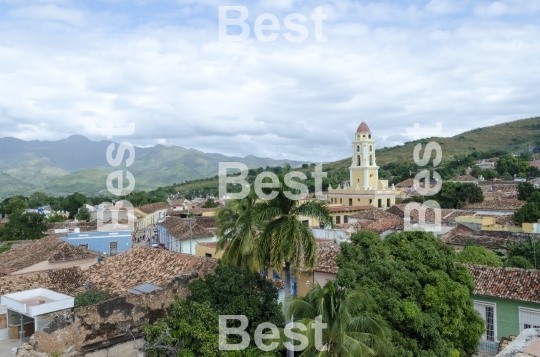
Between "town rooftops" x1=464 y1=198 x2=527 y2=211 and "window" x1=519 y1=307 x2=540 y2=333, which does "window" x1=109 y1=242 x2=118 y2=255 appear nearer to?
"window" x1=519 y1=307 x2=540 y2=333

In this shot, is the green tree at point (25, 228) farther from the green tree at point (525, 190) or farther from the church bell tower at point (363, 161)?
the green tree at point (525, 190)

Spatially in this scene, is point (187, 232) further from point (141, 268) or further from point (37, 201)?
point (37, 201)

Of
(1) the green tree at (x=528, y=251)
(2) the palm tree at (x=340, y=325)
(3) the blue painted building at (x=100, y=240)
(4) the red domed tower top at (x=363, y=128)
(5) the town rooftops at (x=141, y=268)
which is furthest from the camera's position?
(4) the red domed tower top at (x=363, y=128)

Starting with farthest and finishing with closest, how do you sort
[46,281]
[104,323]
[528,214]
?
[528,214] → [46,281] → [104,323]

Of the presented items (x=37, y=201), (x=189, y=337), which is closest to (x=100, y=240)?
A: (x=189, y=337)

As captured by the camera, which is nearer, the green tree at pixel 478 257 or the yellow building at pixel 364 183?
the green tree at pixel 478 257

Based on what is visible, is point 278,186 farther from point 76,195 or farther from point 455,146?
point 455,146

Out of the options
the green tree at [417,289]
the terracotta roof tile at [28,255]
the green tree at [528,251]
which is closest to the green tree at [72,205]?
the terracotta roof tile at [28,255]
